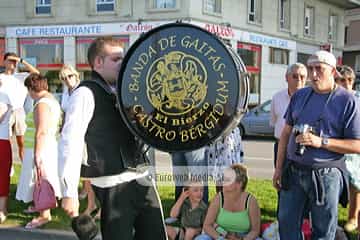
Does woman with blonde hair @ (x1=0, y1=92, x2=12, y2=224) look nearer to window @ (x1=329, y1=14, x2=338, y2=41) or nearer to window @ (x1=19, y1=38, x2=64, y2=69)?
window @ (x1=19, y1=38, x2=64, y2=69)

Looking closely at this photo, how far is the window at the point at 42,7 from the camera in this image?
2591 cm

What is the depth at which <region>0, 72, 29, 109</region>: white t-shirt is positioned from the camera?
5.94m

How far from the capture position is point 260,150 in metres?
14.5

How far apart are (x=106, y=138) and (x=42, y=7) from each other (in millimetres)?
24634

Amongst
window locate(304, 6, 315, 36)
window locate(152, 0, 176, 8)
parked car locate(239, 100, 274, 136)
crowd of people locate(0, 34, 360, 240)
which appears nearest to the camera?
crowd of people locate(0, 34, 360, 240)

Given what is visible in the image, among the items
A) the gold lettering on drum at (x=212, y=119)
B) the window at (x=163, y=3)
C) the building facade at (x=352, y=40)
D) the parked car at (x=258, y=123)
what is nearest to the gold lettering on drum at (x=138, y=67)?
the gold lettering on drum at (x=212, y=119)

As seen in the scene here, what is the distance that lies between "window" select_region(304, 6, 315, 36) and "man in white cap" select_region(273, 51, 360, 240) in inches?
1155

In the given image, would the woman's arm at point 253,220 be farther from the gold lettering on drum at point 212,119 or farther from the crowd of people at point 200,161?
the gold lettering on drum at point 212,119

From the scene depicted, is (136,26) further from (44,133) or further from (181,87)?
(181,87)

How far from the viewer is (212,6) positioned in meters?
24.4

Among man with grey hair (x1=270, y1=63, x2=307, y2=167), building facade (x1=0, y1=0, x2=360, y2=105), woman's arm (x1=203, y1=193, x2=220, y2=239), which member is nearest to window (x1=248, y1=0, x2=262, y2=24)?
building facade (x1=0, y1=0, x2=360, y2=105)

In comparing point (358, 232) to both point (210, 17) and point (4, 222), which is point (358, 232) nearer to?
point (4, 222)

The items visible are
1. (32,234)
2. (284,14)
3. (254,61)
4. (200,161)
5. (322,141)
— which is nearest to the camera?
(200,161)

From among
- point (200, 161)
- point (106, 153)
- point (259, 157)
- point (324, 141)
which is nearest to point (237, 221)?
point (324, 141)
